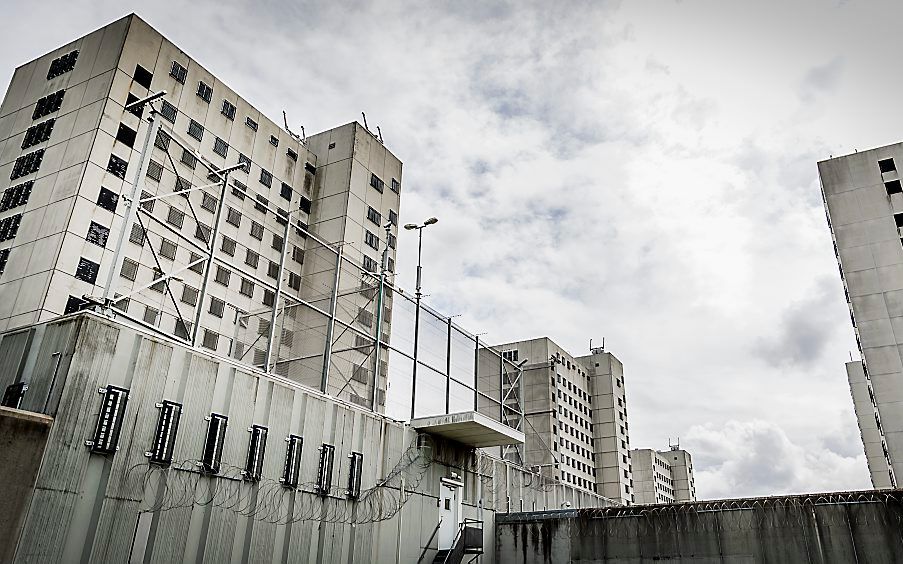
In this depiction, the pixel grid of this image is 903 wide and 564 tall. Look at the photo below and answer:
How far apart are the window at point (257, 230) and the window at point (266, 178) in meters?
4.12

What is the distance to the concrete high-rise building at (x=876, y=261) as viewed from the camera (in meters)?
44.2

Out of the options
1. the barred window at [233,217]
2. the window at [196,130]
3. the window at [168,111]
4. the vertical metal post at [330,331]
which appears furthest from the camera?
the barred window at [233,217]

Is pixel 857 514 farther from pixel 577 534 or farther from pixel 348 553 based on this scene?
pixel 348 553

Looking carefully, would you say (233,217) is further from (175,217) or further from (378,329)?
(378,329)

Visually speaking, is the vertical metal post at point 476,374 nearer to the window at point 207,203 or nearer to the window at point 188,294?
the window at point 188,294

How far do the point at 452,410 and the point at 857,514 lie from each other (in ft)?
42.7

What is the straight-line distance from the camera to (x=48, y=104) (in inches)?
1625

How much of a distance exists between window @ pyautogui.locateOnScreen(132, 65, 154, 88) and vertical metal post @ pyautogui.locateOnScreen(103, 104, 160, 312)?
98.6 ft

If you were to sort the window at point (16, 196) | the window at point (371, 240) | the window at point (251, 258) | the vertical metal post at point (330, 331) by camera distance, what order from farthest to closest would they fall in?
the window at point (371, 240) → the window at point (251, 258) → the window at point (16, 196) → the vertical metal post at point (330, 331)

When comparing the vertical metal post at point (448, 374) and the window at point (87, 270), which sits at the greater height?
the window at point (87, 270)

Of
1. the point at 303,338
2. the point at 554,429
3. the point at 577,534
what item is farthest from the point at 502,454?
the point at 554,429

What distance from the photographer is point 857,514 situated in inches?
688

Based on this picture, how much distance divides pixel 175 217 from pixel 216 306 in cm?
665

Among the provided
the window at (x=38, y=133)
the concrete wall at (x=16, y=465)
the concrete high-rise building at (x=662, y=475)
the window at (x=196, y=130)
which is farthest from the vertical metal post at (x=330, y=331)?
the concrete high-rise building at (x=662, y=475)
